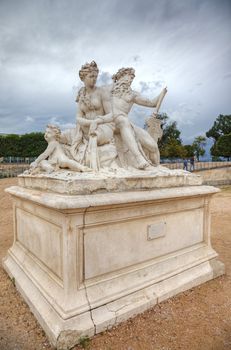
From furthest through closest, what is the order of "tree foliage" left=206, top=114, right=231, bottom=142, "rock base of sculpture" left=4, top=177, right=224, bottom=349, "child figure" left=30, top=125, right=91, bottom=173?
"tree foliage" left=206, top=114, right=231, bottom=142 < "child figure" left=30, top=125, right=91, bottom=173 < "rock base of sculpture" left=4, top=177, right=224, bottom=349

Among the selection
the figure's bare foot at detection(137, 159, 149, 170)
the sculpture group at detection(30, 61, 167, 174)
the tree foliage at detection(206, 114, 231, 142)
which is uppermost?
the tree foliage at detection(206, 114, 231, 142)

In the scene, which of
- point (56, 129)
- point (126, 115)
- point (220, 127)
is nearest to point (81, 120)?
point (56, 129)

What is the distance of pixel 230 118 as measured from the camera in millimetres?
42281

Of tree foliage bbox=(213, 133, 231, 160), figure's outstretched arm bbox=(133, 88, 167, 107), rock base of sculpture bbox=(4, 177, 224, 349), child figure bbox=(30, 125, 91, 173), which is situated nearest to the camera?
rock base of sculpture bbox=(4, 177, 224, 349)

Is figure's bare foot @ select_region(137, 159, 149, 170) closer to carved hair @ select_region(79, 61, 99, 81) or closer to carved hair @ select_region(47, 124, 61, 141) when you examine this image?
carved hair @ select_region(47, 124, 61, 141)

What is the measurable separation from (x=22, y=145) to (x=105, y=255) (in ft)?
82.5

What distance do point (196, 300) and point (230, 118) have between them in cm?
4469

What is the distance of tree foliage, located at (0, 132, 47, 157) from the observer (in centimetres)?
2505

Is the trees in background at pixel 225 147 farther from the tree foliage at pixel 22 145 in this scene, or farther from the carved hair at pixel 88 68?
the carved hair at pixel 88 68

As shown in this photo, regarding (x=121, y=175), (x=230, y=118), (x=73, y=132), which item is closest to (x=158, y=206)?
(x=121, y=175)

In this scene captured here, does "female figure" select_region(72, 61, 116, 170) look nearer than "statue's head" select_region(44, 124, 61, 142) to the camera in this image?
Yes

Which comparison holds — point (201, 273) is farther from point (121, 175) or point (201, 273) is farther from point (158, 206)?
point (121, 175)

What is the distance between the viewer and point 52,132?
3545mm

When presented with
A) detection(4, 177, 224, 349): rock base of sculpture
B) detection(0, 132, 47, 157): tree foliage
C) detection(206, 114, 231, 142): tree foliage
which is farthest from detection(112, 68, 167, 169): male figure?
detection(206, 114, 231, 142): tree foliage
